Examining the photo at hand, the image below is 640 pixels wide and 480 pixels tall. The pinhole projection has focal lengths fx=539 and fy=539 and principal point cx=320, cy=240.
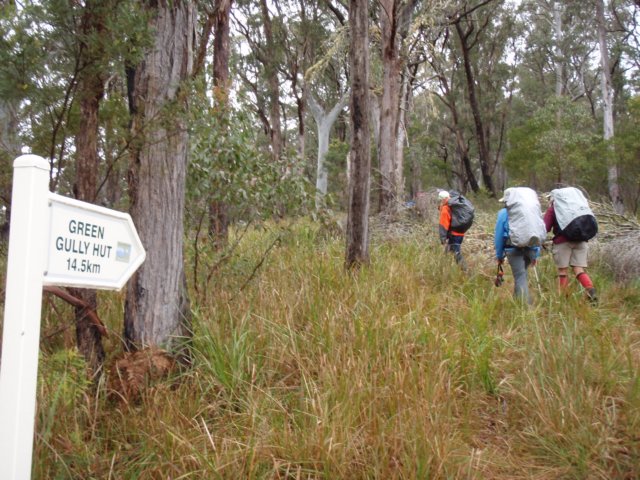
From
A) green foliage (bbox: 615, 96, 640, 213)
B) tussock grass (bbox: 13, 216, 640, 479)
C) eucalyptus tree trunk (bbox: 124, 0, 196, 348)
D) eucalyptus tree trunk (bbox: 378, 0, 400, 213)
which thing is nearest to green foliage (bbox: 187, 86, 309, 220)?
eucalyptus tree trunk (bbox: 124, 0, 196, 348)

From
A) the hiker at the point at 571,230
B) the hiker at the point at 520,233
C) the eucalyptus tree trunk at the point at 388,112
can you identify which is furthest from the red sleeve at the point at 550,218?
the eucalyptus tree trunk at the point at 388,112

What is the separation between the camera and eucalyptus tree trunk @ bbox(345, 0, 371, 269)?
6504mm

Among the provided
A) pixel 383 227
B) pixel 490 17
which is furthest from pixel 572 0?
pixel 383 227

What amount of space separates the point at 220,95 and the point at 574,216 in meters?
4.15

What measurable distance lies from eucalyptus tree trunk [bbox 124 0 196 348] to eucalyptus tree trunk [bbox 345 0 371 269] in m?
3.20

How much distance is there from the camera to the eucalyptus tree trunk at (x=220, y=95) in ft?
13.4

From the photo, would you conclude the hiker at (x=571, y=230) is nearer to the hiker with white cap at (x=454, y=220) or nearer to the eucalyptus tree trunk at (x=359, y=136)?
the hiker with white cap at (x=454, y=220)

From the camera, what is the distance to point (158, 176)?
11.3ft

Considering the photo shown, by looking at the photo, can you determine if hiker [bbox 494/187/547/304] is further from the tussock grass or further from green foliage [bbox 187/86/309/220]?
green foliage [bbox 187/86/309/220]

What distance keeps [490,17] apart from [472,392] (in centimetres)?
2458

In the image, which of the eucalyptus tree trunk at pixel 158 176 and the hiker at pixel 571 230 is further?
the hiker at pixel 571 230

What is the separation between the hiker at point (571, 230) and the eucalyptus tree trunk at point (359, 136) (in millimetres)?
2166

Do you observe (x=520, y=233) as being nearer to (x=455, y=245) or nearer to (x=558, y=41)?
(x=455, y=245)

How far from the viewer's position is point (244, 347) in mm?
3596
